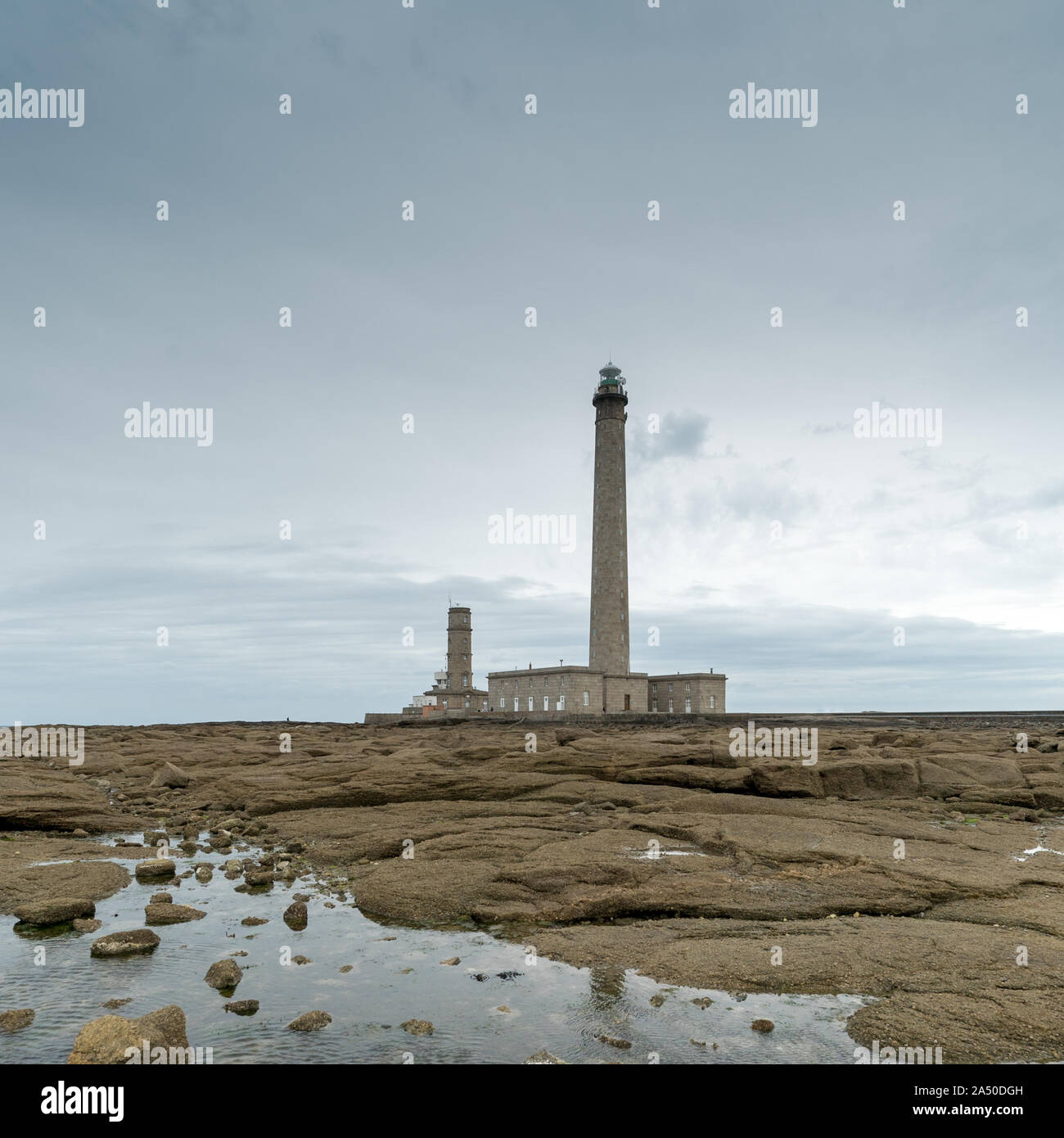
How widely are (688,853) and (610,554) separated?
4700 centimetres

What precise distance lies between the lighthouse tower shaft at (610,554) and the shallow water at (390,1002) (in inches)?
1919

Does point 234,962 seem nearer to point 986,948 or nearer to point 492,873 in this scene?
point 492,873

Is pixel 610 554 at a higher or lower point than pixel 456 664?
higher

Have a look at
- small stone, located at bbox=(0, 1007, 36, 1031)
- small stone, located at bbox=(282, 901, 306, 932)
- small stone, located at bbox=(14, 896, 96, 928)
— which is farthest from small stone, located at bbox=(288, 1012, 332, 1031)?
small stone, located at bbox=(14, 896, 96, 928)

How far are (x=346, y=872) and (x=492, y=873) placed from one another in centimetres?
213

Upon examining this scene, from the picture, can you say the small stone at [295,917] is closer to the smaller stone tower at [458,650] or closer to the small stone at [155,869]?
the small stone at [155,869]

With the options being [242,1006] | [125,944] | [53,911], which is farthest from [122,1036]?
[53,911]

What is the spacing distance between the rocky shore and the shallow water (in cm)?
38

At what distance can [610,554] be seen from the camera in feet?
187

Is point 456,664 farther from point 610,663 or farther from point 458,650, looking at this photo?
point 610,663

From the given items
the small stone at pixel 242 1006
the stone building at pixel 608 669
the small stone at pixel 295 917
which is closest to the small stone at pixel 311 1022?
the small stone at pixel 242 1006

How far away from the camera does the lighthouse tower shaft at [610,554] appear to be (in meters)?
56.5
